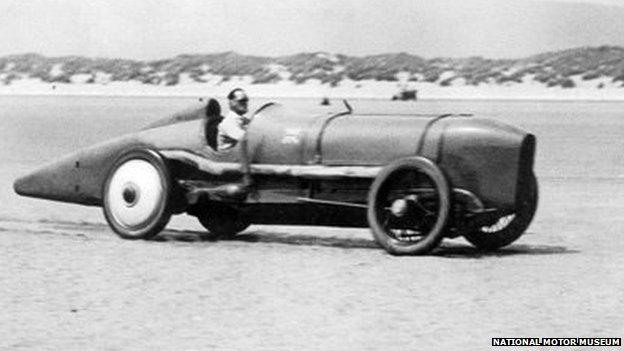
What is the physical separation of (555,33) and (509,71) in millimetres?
31995

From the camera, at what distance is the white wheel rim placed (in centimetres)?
1489

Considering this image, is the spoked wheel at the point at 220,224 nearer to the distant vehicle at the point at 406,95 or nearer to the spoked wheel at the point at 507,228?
the spoked wheel at the point at 507,228

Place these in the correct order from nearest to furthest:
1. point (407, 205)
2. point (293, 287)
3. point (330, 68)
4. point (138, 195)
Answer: point (293, 287) → point (407, 205) → point (138, 195) → point (330, 68)

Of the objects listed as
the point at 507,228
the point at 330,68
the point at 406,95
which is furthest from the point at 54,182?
the point at 330,68

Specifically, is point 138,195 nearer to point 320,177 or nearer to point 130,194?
point 130,194

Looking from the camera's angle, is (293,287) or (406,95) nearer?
(293,287)

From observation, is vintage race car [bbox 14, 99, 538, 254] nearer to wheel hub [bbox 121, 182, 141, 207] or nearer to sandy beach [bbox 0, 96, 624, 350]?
wheel hub [bbox 121, 182, 141, 207]

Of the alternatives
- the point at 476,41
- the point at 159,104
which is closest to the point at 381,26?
the point at 476,41

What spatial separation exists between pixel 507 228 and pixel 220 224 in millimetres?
3110

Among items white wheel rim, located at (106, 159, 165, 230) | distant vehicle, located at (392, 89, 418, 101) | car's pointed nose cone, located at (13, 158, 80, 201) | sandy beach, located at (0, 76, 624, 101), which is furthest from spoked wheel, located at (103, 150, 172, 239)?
sandy beach, located at (0, 76, 624, 101)

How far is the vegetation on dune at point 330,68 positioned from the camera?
221ft

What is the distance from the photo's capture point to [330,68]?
75000 millimetres

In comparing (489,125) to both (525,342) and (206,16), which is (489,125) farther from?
(206,16)

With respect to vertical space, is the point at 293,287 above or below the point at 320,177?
below
